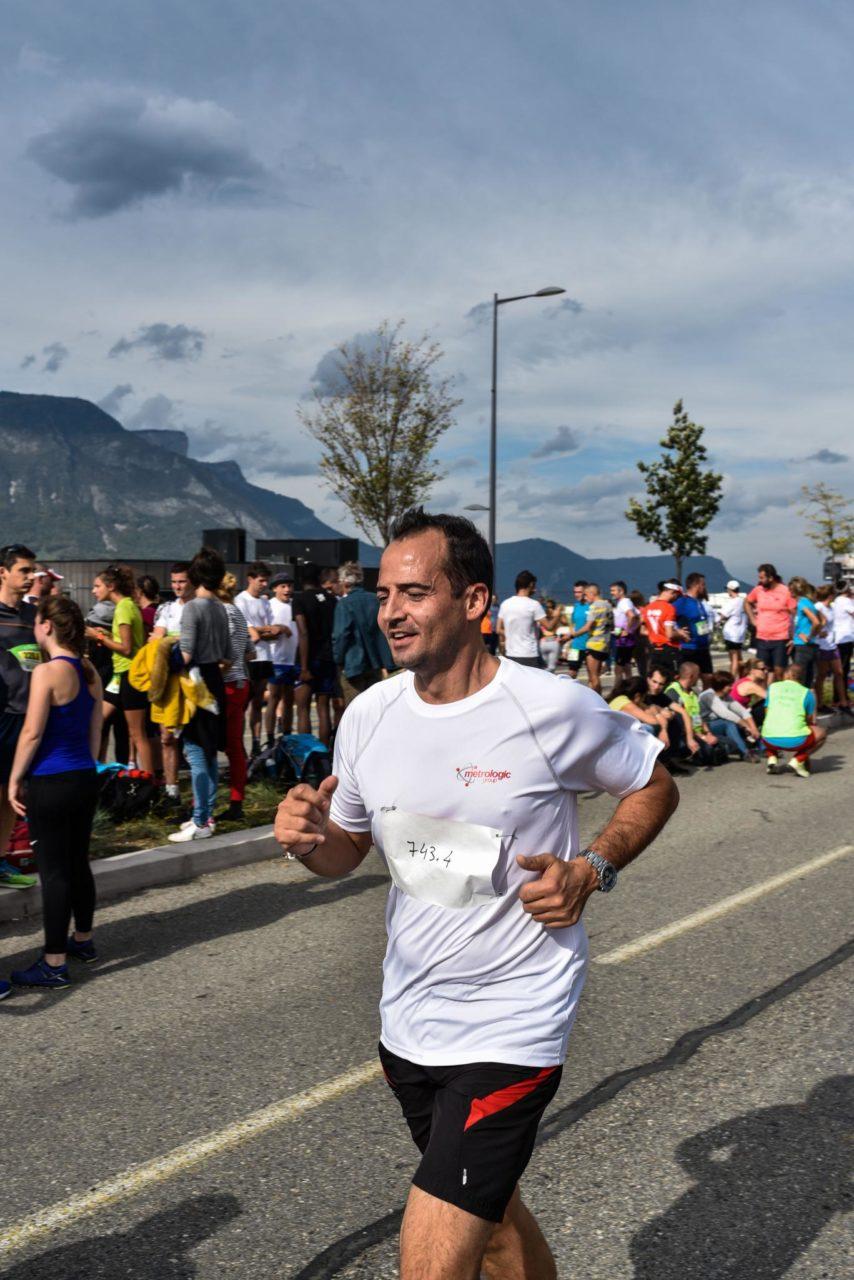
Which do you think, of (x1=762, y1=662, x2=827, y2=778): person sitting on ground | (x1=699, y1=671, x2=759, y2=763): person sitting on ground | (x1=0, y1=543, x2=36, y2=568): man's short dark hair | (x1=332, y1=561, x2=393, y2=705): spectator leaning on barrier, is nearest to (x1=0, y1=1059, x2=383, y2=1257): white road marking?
(x1=0, y1=543, x2=36, y2=568): man's short dark hair

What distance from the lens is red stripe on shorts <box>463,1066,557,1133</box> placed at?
238 cm

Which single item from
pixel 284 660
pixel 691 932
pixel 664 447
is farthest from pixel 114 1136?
pixel 664 447

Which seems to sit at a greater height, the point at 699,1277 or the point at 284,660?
the point at 284,660

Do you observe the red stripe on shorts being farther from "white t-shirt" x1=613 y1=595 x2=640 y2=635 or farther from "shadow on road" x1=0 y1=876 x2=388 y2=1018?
"white t-shirt" x1=613 y1=595 x2=640 y2=635

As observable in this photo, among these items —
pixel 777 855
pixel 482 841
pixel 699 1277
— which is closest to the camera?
pixel 482 841

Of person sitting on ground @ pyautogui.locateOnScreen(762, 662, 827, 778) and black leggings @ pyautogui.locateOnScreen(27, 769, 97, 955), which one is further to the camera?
person sitting on ground @ pyautogui.locateOnScreen(762, 662, 827, 778)

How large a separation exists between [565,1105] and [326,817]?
220 cm

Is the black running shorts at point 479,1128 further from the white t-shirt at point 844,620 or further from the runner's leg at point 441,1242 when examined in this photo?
the white t-shirt at point 844,620

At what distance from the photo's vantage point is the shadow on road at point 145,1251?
3234mm

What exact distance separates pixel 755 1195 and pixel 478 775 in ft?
6.36

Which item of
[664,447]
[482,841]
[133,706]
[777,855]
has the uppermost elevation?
[664,447]

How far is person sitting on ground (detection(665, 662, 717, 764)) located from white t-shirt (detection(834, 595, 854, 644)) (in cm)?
549

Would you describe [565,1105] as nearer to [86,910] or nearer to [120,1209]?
[120,1209]

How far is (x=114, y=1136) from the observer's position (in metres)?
4.09
